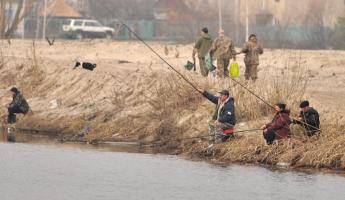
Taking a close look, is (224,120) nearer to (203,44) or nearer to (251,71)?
(251,71)

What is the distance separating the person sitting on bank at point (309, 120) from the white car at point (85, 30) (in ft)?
164

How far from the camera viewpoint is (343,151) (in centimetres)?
2233

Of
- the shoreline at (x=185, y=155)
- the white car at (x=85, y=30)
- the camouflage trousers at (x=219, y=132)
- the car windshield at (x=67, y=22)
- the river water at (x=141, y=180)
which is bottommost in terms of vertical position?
the river water at (x=141, y=180)

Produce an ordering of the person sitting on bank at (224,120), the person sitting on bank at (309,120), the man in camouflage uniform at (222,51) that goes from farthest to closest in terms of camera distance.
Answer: the man in camouflage uniform at (222,51)
the person sitting on bank at (224,120)
the person sitting on bank at (309,120)

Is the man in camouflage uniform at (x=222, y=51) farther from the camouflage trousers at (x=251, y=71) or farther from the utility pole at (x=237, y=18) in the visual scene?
the utility pole at (x=237, y=18)

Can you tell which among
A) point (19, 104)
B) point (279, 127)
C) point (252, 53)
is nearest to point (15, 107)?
point (19, 104)

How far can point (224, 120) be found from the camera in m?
24.2

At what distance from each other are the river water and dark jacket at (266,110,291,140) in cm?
89

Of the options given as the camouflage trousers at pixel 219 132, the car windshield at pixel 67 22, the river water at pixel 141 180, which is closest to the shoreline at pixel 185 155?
the river water at pixel 141 180

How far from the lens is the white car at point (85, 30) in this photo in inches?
2891

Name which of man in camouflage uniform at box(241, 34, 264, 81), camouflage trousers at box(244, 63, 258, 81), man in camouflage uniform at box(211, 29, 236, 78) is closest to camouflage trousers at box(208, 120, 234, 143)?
camouflage trousers at box(244, 63, 258, 81)

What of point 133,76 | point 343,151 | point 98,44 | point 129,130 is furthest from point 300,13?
point 343,151

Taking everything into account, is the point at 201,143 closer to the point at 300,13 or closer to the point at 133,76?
the point at 133,76

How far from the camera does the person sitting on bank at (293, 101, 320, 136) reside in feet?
75.6
